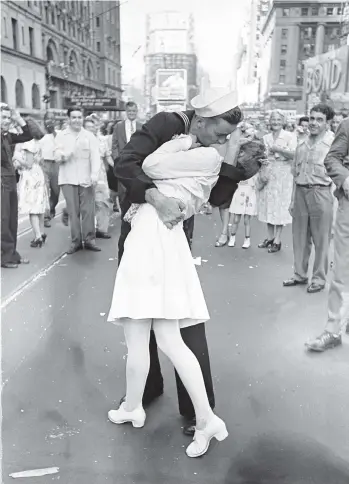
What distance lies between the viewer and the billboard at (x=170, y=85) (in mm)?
34625

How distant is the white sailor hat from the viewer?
7.59ft

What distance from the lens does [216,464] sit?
8.27 ft

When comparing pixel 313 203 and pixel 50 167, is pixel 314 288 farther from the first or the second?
pixel 50 167

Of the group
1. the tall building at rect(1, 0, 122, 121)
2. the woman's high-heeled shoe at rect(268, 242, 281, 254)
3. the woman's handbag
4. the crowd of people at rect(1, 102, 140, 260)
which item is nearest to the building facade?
the tall building at rect(1, 0, 122, 121)

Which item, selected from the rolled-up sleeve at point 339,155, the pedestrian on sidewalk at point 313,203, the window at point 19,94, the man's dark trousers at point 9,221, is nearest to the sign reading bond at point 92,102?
the window at point 19,94

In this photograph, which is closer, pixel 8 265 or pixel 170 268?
pixel 170 268

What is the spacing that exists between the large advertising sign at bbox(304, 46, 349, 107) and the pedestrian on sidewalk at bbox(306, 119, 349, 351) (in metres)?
30.5

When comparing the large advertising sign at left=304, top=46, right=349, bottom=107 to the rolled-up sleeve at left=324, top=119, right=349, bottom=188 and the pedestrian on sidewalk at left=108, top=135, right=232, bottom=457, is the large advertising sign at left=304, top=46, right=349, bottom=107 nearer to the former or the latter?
the rolled-up sleeve at left=324, top=119, right=349, bottom=188

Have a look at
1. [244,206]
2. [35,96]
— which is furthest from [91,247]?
[35,96]

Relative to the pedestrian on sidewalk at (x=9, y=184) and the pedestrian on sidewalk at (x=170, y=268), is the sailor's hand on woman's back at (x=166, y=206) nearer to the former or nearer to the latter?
the pedestrian on sidewalk at (x=170, y=268)

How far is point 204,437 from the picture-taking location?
258cm

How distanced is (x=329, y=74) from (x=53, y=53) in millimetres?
25921

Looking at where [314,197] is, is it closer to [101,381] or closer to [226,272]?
[226,272]

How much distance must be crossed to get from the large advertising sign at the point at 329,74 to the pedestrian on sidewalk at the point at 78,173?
2807 centimetres
